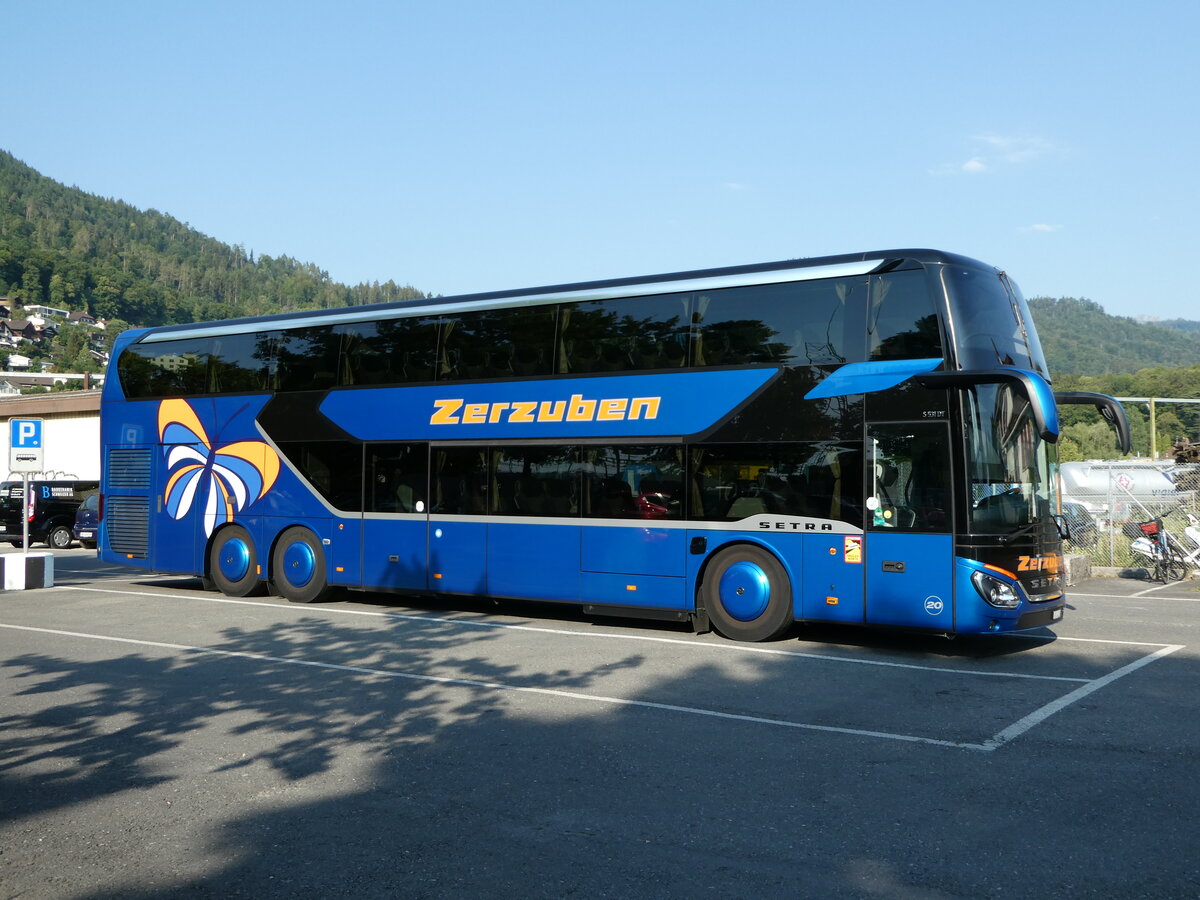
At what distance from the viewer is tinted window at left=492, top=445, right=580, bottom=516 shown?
41.9ft

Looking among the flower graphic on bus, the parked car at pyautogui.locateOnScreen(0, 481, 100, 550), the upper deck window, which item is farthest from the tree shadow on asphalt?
the parked car at pyautogui.locateOnScreen(0, 481, 100, 550)

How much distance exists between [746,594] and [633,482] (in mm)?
1852

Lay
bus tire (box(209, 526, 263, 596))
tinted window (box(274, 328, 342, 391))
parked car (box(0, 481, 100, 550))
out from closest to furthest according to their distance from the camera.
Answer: tinted window (box(274, 328, 342, 391))
bus tire (box(209, 526, 263, 596))
parked car (box(0, 481, 100, 550))

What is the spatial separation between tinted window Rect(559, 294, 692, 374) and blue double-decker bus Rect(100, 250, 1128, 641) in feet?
0.09

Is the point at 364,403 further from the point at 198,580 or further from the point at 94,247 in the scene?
the point at 94,247

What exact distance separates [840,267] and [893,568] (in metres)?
3.08

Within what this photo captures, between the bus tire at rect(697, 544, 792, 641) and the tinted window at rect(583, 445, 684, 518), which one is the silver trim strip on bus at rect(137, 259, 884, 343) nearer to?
the tinted window at rect(583, 445, 684, 518)

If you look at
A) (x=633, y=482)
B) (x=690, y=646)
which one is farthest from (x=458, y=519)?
(x=690, y=646)

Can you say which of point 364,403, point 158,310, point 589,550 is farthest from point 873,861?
point 158,310

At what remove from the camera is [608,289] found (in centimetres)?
1260

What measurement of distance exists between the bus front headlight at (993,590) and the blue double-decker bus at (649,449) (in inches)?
1.2

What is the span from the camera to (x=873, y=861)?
4.85 m

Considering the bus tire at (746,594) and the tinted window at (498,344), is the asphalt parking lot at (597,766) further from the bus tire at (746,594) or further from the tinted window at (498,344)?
the tinted window at (498,344)

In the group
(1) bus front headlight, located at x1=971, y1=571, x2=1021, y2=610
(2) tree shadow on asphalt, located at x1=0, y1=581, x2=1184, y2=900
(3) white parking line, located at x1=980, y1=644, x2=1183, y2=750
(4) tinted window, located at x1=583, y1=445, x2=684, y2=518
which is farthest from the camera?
(4) tinted window, located at x1=583, y1=445, x2=684, y2=518
